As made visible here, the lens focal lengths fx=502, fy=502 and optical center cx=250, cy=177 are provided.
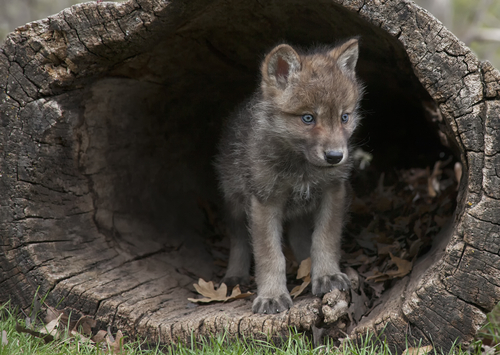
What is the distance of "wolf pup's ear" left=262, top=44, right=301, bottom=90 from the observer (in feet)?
12.2

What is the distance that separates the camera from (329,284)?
146 inches

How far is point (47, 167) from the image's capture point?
3.91 m

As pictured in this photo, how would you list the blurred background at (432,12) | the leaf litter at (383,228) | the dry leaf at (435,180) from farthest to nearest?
the blurred background at (432,12) < the dry leaf at (435,180) < the leaf litter at (383,228)

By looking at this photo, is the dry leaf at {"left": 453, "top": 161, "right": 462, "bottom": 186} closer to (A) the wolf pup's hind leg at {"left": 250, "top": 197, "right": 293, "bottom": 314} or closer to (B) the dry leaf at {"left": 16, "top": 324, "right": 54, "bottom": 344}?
(A) the wolf pup's hind leg at {"left": 250, "top": 197, "right": 293, "bottom": 314}

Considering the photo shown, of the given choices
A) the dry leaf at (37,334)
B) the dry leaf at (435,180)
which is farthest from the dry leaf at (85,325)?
the dry leaf at (435,180)

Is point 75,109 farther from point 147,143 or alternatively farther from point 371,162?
point 371,162

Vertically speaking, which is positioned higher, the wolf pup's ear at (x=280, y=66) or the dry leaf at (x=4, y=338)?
the wolf pup's ear at (x=280, y=66)

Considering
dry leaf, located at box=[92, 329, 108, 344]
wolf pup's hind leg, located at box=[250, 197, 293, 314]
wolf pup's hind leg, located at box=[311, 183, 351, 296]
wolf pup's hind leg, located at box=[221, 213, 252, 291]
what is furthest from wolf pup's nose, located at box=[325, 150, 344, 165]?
dry leaf, located at box=[92, 329, 108, 344]

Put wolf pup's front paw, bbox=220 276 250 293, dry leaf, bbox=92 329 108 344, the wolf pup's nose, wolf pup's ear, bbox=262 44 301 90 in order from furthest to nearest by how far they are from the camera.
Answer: wolf pup's front paw, bbox=220 276 250 293 → wolf pup's ear, bbox=262 44 301 90 → dry leaf, bbox=92 329 108 344 → the wolf pup's nose

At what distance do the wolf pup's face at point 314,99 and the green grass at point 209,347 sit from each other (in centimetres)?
124

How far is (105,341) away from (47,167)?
4.60 ft

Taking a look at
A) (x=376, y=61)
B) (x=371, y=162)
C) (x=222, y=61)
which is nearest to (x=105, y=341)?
(x=222, y=61)

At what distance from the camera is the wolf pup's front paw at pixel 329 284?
3699 mm

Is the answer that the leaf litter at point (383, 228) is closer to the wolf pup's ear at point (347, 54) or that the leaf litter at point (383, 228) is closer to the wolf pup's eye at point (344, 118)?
the wolf pup's eye at point (344, 118)
